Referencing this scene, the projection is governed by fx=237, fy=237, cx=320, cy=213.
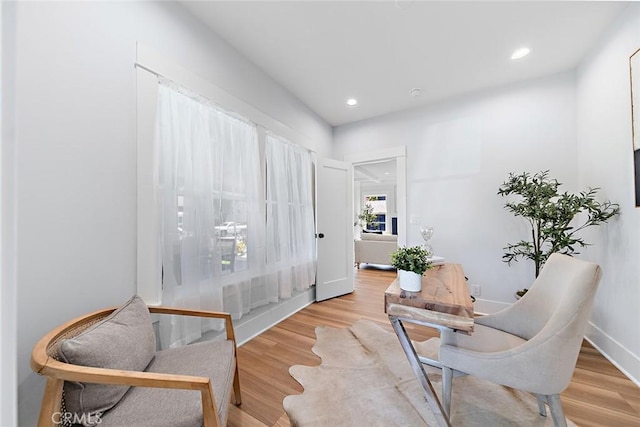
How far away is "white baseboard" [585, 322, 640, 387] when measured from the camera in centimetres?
168

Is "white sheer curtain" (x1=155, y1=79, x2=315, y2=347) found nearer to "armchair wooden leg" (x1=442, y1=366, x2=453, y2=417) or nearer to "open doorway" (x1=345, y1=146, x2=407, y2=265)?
"armchair wooden leg" (x1=442, y1=366, x2=453, y2=417)

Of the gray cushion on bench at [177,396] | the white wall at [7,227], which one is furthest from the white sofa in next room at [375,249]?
the white wall at [7,227]

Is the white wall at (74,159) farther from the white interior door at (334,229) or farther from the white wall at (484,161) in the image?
the white wall at (484,161)

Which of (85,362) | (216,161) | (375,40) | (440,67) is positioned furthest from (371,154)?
(85,362)

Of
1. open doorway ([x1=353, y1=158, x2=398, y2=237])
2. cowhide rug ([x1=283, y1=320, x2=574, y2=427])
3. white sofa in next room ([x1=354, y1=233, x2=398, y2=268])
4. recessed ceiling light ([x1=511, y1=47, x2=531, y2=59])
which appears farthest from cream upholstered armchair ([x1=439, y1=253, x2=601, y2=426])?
open doorway ([x1=353, y1=158, x2=398, y2=237])

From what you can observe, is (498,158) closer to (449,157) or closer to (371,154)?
(449,157)

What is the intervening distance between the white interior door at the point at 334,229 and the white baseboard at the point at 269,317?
202 mm

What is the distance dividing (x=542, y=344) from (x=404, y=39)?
7.85 feet

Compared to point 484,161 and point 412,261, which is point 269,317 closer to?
point 412,261

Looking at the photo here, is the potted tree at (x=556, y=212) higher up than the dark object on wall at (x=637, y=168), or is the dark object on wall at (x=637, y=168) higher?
the dark object on wall at (x=637, y=168)

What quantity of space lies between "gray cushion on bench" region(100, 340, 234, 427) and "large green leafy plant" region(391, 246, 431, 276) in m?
1.01

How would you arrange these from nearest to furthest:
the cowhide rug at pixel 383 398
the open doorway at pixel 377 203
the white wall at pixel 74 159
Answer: the white wall at pixel 74 159 → the cowhide rug at pixel 383 398 → the open doorway at pixel 377 203

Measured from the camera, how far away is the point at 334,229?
11.8 feet

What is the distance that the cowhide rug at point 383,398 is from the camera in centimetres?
135
